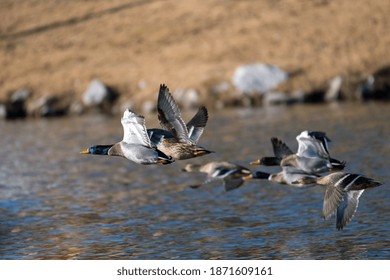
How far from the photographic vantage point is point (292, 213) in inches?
842

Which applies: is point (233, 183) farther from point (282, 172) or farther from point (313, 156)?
point (313, 156)

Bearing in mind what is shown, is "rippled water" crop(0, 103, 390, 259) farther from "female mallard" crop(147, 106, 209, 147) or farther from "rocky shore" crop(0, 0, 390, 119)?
"rocky shore" crop(0, 0, 390, 119)

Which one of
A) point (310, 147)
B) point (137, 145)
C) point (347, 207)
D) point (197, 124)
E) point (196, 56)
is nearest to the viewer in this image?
point (137, 145)

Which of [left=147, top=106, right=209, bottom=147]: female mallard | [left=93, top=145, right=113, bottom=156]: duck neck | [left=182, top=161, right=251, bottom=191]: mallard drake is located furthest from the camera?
[left=182, top=161, right=251, bottom=191]: mallard drake

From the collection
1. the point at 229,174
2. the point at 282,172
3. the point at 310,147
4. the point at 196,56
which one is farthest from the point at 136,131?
the point at 196,56

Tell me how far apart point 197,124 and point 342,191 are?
10.0 feet

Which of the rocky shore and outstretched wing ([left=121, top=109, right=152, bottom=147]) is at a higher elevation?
the rocky shore

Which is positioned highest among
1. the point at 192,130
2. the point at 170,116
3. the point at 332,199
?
the point at 170,116

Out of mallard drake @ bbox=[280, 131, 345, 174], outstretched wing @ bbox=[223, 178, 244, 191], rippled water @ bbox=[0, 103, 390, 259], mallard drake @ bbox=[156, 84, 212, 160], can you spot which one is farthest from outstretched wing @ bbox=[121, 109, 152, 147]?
outstretched wing @ bbox=[223, 178, 244, 191]

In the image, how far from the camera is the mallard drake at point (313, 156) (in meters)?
18.2

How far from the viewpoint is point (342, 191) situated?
17.7m

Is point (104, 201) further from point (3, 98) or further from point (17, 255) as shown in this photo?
point (3, 98)

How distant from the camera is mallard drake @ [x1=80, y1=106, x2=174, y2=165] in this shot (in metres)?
16.7

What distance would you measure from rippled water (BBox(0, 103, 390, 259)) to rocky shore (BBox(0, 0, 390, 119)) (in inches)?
148
